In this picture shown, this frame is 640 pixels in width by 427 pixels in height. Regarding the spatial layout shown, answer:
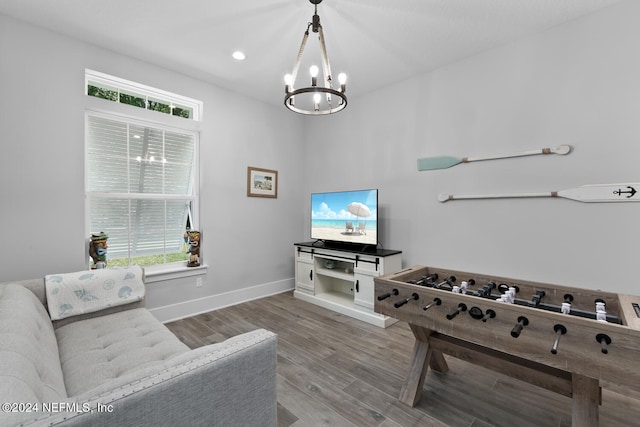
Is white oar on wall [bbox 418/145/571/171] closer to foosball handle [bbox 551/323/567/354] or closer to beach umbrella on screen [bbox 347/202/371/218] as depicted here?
beach umbrella on screen [bbox 347/202/371/218]

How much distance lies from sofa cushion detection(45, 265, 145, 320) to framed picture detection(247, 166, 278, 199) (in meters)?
1.86

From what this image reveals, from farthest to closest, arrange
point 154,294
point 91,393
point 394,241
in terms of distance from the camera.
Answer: point 394,241 → point 154,294 → point 91,393

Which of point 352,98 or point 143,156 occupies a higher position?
point 352,98

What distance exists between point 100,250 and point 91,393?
97.9 inches

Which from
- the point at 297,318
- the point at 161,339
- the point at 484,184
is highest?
the point at 484,184

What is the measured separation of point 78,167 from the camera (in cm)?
261

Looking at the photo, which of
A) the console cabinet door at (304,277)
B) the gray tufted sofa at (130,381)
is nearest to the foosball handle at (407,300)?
the gray tufted sofa at (130,381)

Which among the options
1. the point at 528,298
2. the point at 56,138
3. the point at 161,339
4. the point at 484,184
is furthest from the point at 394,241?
the point at 56,138

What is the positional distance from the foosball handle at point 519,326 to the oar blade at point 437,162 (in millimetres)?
2032

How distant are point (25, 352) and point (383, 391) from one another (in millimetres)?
1964

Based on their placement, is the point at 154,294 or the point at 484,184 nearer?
the point at 484,184

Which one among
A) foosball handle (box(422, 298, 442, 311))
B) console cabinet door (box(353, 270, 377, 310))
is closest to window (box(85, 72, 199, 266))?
console cabinet door (box(353, 270, 377, 310))

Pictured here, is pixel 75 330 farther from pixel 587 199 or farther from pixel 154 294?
pixel 587 199

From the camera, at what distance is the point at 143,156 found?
10.1ft
